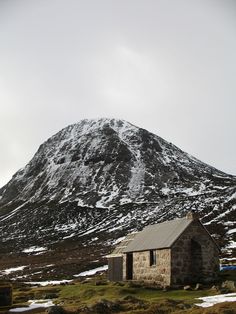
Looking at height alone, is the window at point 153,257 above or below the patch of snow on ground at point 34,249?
below

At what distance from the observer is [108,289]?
42031 mm

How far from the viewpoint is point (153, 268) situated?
4512 cm

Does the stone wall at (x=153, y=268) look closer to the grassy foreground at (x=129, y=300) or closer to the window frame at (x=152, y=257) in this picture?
the window frame at (x=152, y=257)

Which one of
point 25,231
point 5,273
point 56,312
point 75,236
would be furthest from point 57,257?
point 56,312

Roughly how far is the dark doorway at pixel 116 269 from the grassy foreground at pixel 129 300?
5.77 meters

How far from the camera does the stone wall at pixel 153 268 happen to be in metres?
43.2

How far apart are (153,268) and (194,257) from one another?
4344 mm

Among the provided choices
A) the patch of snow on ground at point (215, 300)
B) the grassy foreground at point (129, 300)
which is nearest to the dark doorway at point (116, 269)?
the grassy foreground at point (129, 300)

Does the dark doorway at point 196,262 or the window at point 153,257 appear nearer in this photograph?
the dark doorway at point 196,262

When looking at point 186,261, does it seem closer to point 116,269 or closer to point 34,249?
point 116,269

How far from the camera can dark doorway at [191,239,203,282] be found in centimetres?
4447

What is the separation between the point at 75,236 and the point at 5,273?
5415 cm

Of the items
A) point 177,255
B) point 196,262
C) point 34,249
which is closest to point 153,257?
point 177,255

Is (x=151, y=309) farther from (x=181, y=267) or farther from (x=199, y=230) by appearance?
(x=199, y=230)
